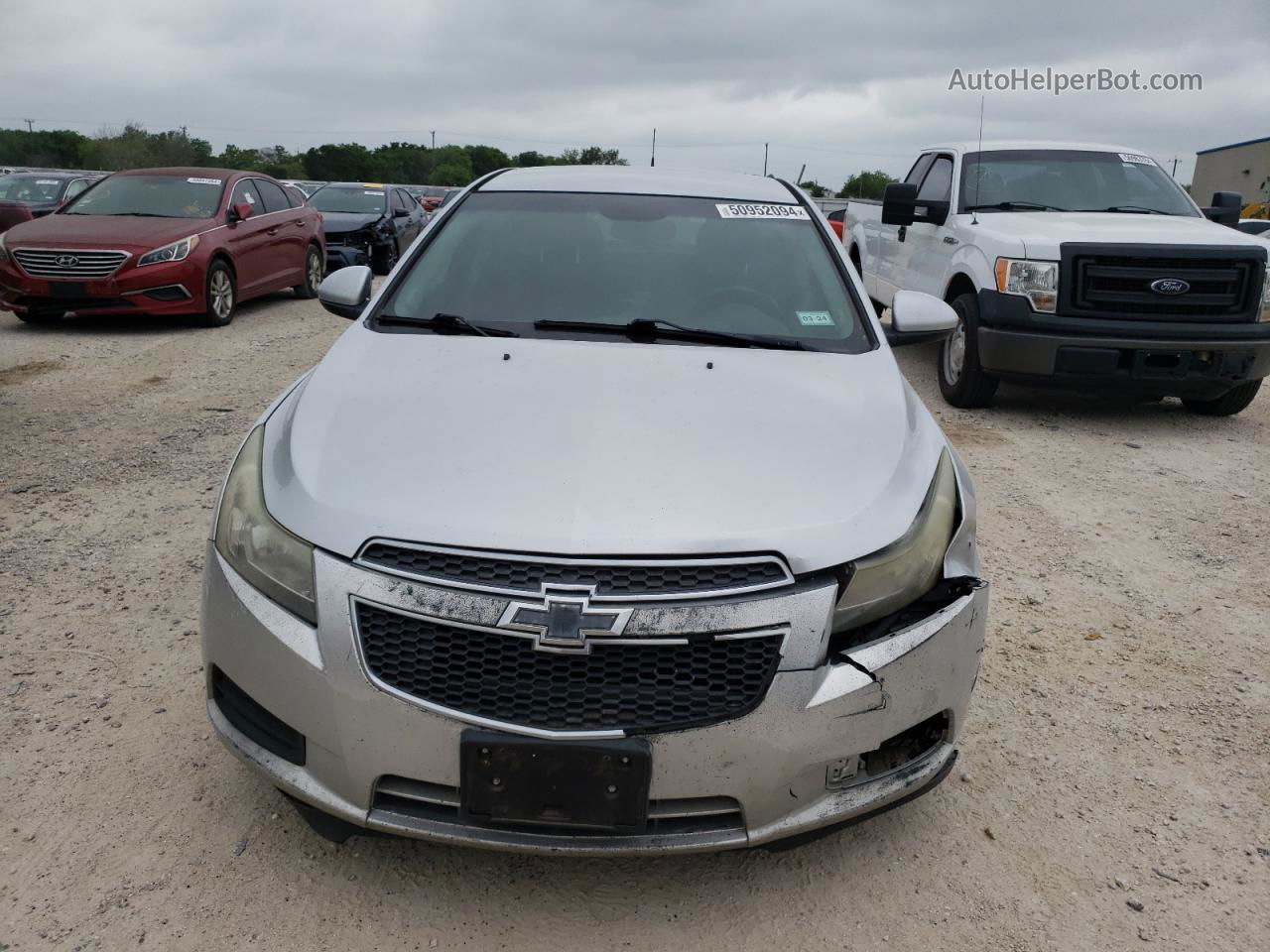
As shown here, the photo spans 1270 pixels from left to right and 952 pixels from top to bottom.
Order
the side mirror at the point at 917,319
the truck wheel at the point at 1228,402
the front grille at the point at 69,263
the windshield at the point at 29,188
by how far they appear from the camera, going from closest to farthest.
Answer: the side mirror at the point at 917,319
the truck wheel at the point at 1228,402
the front grille at the point at 69,263
the windshield at the point at 29,188

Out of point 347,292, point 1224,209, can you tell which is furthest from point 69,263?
point 1224,209

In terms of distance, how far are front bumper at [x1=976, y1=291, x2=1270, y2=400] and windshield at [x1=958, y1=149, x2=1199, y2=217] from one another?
A: 4.11ft

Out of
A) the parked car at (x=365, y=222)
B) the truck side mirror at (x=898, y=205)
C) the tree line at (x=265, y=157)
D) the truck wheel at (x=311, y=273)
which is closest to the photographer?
the truck side mirror at (x=898, y=205)

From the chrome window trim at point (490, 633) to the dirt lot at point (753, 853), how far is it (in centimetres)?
55

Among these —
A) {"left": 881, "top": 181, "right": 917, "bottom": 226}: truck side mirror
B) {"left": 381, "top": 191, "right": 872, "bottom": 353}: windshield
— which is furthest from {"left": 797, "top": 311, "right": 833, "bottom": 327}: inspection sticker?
{"left": 881, "top": 181, "right": 917, "bottom": 226}: truck side mirror

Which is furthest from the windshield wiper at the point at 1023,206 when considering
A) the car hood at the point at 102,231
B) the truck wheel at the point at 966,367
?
the car hood at the point at 102,231

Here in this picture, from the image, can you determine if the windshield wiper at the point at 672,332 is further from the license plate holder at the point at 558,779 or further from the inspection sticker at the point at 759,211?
the license plate holder at the point at 558,779

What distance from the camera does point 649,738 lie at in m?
2.04

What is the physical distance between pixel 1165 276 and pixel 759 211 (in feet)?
13.7

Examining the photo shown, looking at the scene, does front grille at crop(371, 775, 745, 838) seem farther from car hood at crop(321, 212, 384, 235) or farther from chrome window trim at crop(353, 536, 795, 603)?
car hood at crop(321, 212, 384, 235)

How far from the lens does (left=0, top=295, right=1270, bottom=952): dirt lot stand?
2.31 meters

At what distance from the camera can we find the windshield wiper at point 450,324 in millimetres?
3141

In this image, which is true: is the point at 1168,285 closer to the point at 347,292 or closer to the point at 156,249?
the point at 347,292

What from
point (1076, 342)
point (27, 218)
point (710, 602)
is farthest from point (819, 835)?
point (27, 218)
